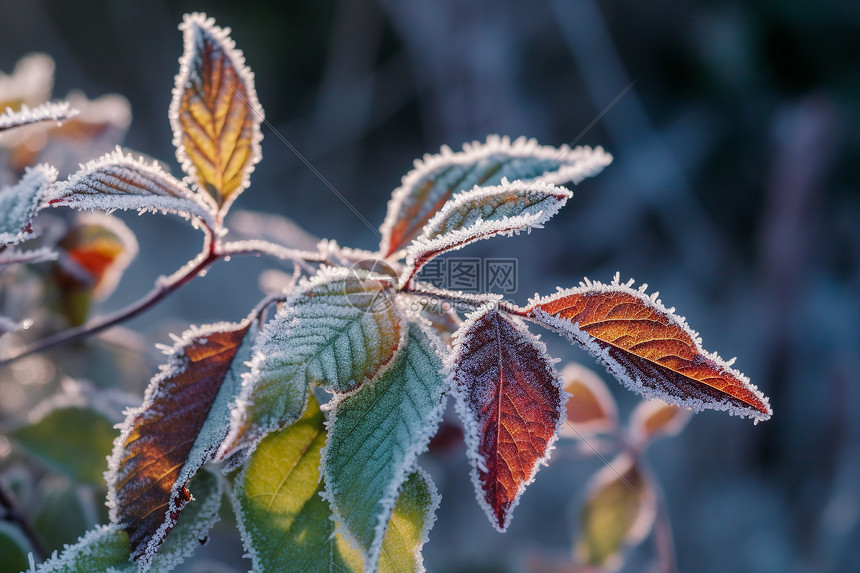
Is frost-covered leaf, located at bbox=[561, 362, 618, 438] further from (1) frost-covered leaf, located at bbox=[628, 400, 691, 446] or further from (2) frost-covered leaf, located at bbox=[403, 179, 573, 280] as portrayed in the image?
(2) frost-covered leaf, located at bbox=[403, 179, 573, 280]

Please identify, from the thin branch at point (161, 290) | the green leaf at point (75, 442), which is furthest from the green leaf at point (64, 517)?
the thin branch at point (161, 290)

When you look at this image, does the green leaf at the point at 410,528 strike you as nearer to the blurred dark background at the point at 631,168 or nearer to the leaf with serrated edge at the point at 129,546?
the leaf with serrated edge at the point at 129,546

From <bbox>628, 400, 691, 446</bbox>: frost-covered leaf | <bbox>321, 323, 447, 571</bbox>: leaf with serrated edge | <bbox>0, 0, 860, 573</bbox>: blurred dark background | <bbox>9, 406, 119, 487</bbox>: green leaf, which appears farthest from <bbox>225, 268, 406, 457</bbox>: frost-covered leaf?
<bbox>0, 0, 860, 573</bbox>: blurred dark background

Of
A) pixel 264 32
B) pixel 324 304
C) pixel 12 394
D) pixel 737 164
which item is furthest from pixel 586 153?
pixel 264 32

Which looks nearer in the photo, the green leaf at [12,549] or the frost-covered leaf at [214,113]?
the frost-covered leaf at [214,113]

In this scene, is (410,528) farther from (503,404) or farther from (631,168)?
(631,168)

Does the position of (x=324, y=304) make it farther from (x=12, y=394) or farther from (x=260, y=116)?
(x=12, y=394)

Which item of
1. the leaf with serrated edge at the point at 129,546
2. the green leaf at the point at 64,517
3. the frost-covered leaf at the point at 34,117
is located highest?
the frost-covered leaf at the point at 34,117
